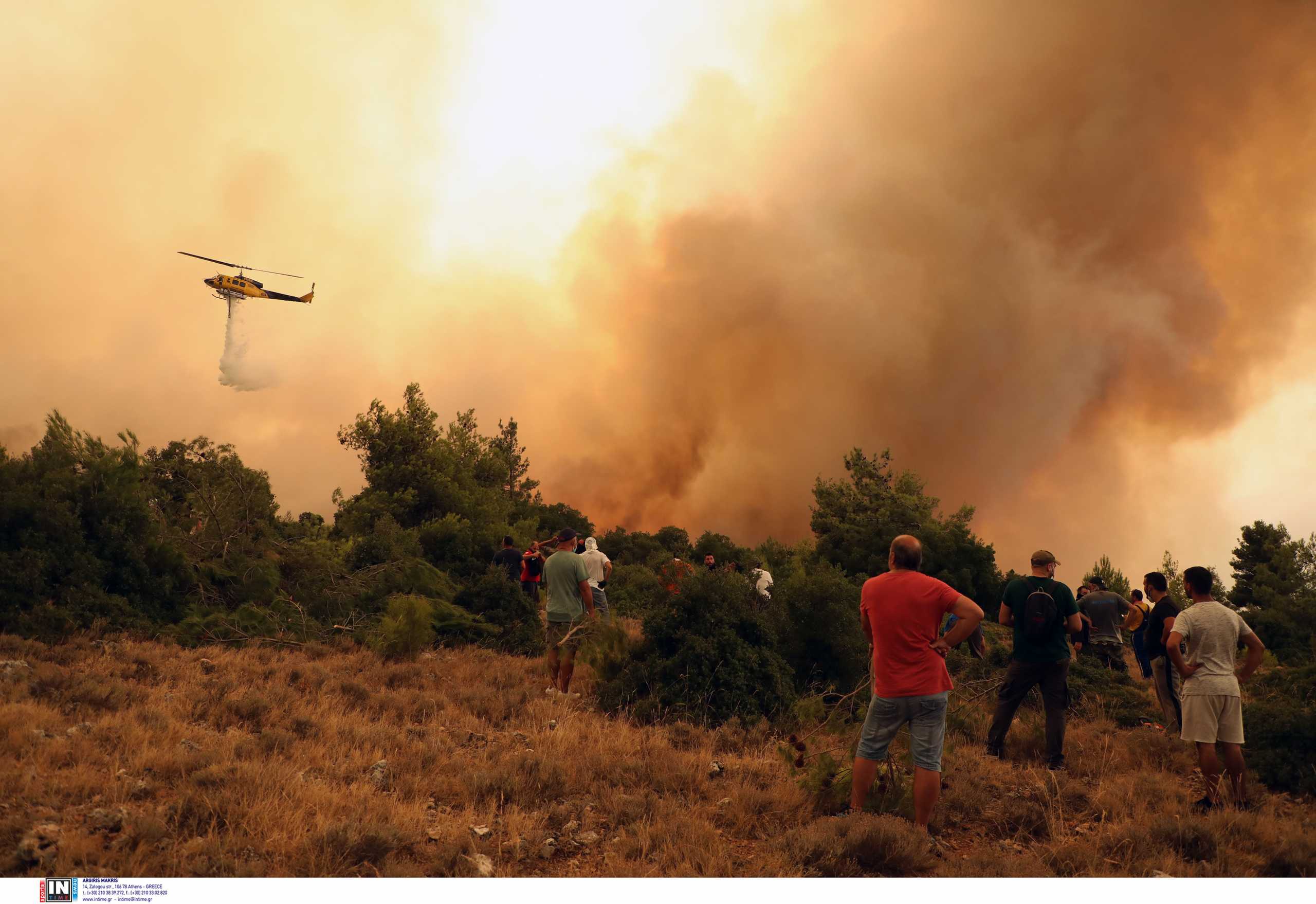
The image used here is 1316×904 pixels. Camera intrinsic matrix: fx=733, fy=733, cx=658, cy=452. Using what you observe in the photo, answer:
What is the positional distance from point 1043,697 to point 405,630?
9209 mm

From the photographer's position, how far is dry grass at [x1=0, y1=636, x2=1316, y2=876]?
181 inches

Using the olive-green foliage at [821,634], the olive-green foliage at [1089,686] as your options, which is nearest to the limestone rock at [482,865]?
the olive-green foliage at [821,634]

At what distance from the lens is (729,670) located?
8.92 metres

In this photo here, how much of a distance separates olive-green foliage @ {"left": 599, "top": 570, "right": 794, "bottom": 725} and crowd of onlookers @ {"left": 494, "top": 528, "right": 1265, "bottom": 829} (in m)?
1.08

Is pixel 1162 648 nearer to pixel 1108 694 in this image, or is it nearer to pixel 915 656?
pixel 1108 694

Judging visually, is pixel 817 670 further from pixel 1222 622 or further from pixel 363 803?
pixel 363 803

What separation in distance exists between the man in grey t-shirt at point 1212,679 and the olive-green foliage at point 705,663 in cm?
419

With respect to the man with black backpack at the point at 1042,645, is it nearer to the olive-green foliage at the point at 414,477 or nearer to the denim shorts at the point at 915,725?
the denim shorts at the point at 915,725

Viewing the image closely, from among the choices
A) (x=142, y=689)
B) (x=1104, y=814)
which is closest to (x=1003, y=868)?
(x=1104, y=814)

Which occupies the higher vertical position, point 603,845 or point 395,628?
point 395,628

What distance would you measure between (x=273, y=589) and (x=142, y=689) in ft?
20.4

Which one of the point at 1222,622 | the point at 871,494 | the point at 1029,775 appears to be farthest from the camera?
the point at 871,494

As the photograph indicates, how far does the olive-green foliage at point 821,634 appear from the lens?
10.3m
